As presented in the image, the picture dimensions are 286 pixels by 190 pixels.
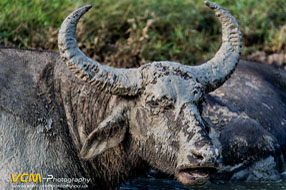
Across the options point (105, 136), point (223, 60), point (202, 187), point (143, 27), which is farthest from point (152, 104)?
point (143, 27)

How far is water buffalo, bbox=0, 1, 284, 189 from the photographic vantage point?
435 centimetres

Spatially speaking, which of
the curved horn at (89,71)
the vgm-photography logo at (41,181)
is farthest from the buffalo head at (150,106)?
the vgm-photography logo at (41,181)

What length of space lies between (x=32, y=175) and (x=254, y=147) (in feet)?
9.30

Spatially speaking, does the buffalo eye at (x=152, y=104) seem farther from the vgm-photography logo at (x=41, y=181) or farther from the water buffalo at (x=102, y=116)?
the vgm-photography logo at (x=41, y=181)

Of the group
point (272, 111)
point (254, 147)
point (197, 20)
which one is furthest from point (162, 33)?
point (254, 147)

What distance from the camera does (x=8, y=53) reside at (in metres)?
5.07

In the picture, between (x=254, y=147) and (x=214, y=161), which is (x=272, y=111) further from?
(x=214, y=161)

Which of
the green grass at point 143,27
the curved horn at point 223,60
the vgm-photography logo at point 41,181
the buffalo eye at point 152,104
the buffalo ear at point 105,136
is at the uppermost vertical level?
the curved horn at point 223,60

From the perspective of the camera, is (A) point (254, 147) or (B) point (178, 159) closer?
(B) point (178, 159)

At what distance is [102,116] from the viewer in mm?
4816

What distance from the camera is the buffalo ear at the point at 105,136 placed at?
452cm

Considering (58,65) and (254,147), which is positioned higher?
(58,65)

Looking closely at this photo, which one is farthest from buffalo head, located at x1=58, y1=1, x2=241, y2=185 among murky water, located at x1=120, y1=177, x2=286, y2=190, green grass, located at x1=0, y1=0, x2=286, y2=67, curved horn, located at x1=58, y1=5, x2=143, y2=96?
green grass, located at x1=0, y1=0, x2=286, y2=67

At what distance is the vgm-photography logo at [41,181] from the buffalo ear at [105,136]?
290 millimetres
